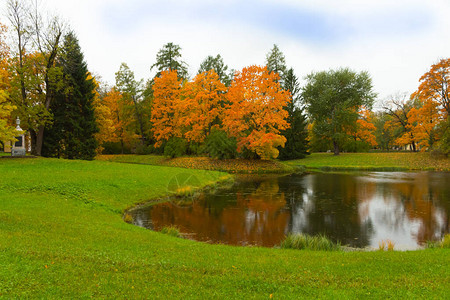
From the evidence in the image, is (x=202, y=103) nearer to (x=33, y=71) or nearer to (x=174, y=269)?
(x=33, y=71)

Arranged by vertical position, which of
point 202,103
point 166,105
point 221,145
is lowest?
point 221,145

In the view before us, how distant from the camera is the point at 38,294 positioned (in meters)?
4.32

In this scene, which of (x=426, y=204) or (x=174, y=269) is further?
(x=426, y=204)

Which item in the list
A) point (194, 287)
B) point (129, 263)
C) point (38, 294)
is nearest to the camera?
point (38, 294)

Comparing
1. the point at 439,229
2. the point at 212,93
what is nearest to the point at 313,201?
the point at 439,229

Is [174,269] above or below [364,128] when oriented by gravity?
below

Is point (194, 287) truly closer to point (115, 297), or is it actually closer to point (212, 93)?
point (115, 297)

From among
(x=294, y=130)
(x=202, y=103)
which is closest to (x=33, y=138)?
(x=202, y=103)

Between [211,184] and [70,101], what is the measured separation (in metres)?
20.5

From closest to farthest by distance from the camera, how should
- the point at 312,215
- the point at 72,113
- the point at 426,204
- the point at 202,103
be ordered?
the point at 312,215 → the point at 426,204 → the point at 72,113 → the point at 202,103

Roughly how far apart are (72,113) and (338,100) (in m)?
39.2

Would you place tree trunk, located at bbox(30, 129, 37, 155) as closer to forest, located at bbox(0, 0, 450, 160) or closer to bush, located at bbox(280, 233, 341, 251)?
forest, located at bbox(0, 0, 450, 160)

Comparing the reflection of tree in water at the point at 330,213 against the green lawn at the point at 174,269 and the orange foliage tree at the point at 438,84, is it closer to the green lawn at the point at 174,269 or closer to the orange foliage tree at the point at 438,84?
the green lawn at the point at 174,269

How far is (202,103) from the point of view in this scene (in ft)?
121
